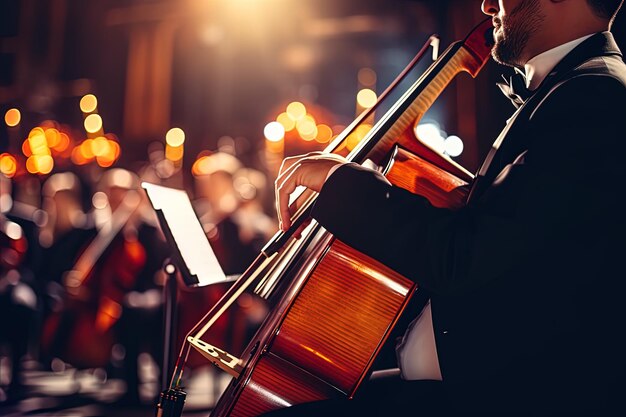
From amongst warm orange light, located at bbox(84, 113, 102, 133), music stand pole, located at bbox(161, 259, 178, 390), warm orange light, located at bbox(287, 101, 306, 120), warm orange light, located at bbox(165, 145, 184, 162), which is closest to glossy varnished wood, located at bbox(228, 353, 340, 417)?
music stand pole, located at bbox(161, 259, 178, 390)

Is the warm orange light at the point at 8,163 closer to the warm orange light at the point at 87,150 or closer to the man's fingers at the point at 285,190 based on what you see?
the warm orange light at the point at 87,150

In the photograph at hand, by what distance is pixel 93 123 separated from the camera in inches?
442

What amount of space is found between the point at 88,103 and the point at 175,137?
2.40 metres

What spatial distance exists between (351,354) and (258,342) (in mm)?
251

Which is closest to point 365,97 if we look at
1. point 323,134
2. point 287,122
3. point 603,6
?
point 323,134

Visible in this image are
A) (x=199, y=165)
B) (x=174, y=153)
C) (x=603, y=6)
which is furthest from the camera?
(x=174, y=153)

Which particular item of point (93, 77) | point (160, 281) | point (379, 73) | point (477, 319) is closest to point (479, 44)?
point (477, 319)

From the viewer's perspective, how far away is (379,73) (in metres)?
11.6

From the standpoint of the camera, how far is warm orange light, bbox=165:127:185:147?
1044 centimetres

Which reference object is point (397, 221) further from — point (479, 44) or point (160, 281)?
point (160, 281)

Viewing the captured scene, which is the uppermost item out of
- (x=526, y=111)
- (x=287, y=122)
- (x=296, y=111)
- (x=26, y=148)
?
(x=526, y=111)

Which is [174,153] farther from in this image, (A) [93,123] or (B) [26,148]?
(B) [26,148]

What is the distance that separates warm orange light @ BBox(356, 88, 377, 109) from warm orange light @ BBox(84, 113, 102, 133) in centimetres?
531

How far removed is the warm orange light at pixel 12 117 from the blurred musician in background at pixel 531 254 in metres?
12.4
